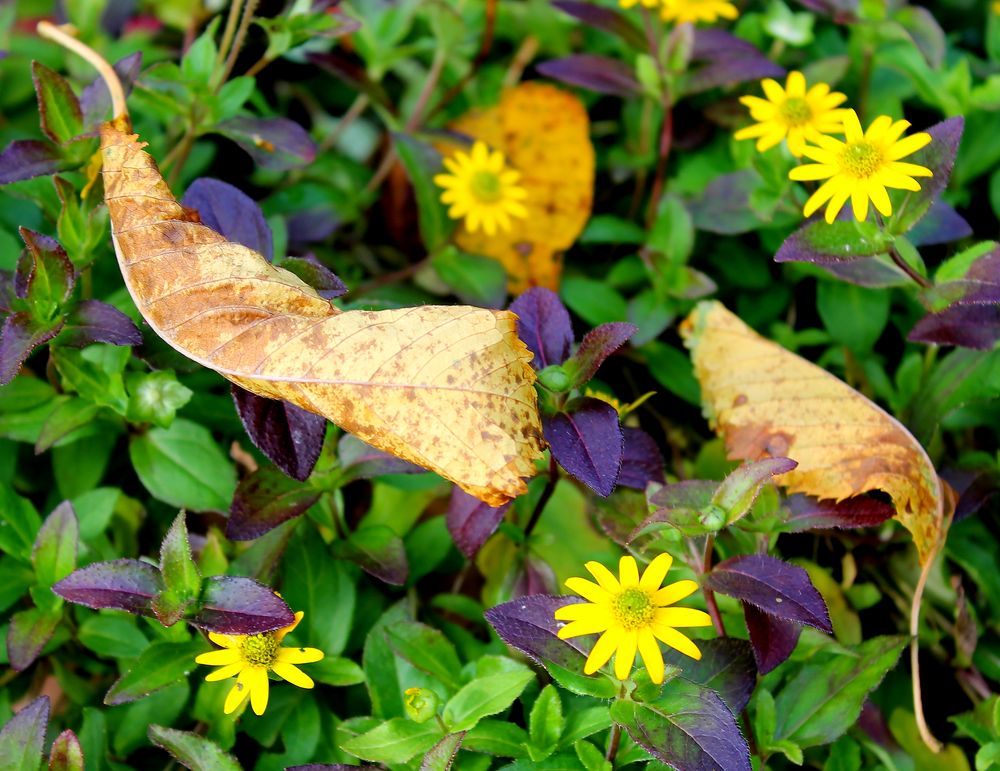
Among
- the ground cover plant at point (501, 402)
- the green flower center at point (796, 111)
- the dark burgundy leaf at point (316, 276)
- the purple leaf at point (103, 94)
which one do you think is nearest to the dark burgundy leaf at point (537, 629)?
the ground cover plant at point (501, 402)

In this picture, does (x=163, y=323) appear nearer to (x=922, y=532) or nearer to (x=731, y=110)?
(x=922, y=532)

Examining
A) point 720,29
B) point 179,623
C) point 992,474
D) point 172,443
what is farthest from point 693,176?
point 179,623

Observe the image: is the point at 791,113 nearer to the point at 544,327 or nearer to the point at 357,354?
the point at 544,327

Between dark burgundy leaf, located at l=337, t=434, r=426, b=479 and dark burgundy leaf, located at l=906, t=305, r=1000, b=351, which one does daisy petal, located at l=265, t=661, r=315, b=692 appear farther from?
dark burgundy leaf, located at l=906, t=305, r=1000, b=351

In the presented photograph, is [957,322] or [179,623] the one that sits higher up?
[957,322]

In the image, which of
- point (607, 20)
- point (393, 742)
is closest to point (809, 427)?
point (393, 742)

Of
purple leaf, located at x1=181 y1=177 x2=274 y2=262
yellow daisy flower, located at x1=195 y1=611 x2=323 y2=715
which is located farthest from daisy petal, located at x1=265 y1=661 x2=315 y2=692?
purple leaf, located at x1=181 y1=177 x2=274 y2=262
